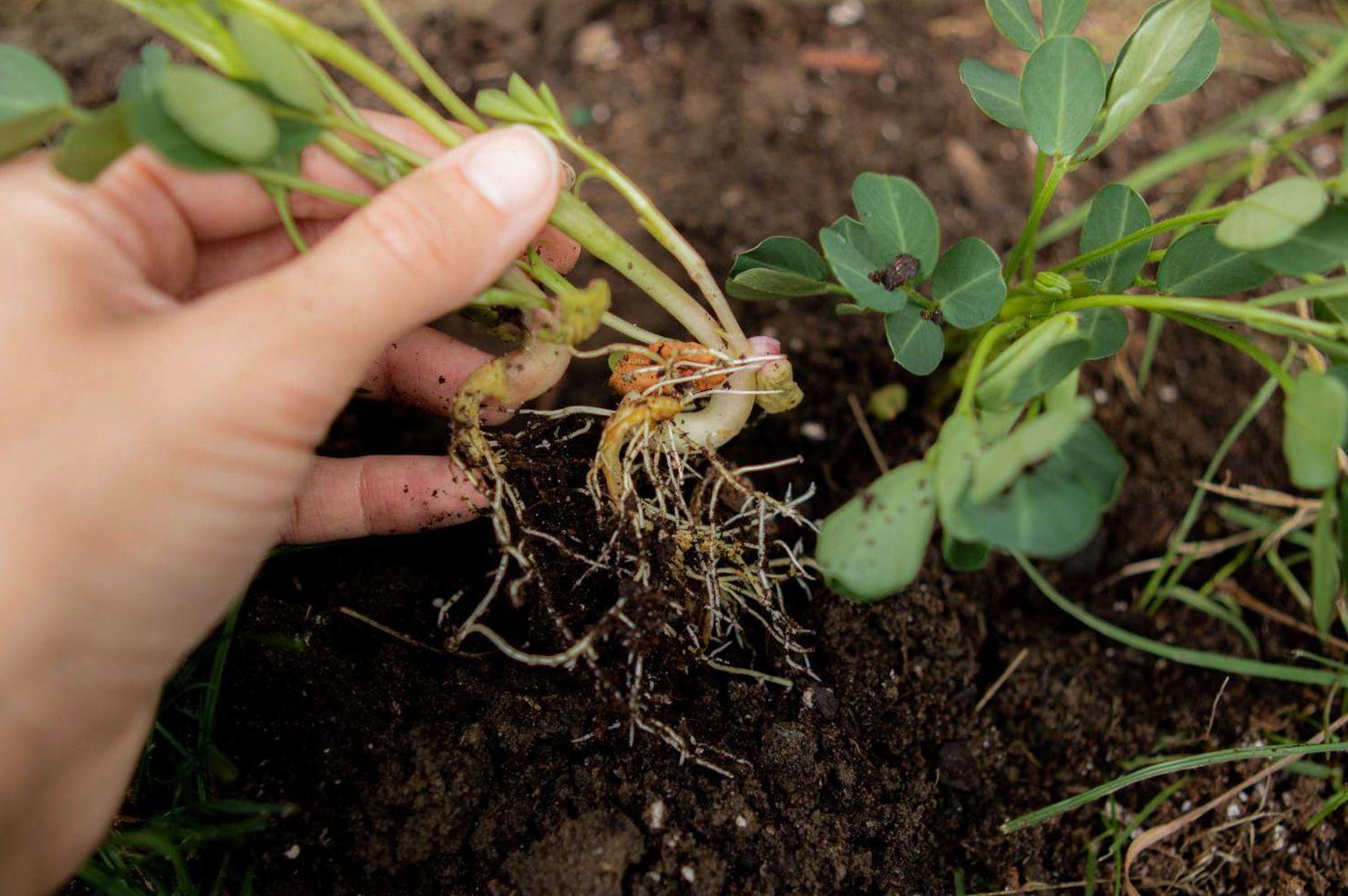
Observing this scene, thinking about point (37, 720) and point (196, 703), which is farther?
point (196, 703)

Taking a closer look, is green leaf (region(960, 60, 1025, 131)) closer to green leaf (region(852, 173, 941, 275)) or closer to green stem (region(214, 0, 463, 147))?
green leaf (region(852, 173, 941, 275))

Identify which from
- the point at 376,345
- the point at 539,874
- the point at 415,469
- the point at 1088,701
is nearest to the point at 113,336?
the point at 376,345

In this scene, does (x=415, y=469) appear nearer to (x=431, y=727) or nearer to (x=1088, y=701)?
(x=431, y=727)

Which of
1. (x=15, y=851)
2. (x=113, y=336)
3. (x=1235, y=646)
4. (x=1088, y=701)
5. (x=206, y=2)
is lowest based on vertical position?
(x=1235, y=646)

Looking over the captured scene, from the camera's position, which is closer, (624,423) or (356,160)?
(356,160)

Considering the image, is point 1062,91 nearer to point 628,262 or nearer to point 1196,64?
point 1196,64

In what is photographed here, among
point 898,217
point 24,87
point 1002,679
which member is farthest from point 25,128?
point 1002,679

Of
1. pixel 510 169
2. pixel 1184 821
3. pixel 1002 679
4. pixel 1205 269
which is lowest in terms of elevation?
pixel 1184 821
